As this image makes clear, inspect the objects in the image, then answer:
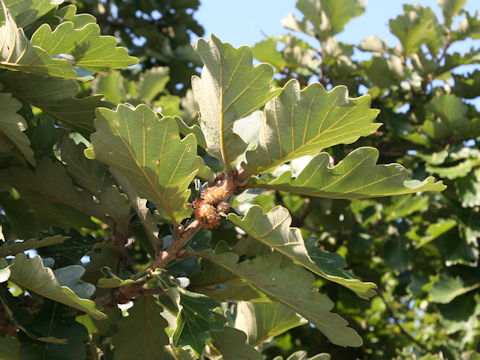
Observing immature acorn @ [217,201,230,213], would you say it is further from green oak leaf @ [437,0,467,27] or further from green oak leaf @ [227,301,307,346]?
green oak leaf @ [437,0,467,27]

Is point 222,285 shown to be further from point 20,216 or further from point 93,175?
point 20,216

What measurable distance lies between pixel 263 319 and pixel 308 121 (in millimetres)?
654

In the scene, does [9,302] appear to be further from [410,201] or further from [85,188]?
[410,201]

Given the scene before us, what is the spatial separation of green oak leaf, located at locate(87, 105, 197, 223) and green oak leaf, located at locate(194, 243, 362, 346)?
180 millimetres

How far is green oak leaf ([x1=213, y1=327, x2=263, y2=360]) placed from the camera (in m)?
1.44

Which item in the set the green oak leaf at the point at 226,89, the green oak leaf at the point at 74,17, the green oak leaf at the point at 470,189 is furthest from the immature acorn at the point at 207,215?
the green oak leaf at the point at 470,189

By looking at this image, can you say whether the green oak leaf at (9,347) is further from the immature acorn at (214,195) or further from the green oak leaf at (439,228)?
the green oak leaf at (439,228)

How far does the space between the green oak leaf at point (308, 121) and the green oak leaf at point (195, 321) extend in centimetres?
30

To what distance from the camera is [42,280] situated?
3.68 feet

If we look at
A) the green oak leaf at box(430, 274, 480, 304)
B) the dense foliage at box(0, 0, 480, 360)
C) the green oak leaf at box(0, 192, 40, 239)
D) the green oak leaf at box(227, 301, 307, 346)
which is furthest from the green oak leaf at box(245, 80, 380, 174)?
the green oak leaf at box(430, 274, 480, 304)

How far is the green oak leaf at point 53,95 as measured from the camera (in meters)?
1.44

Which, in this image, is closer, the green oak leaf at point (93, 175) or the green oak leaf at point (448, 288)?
the green oak leaf at point (93, 175)

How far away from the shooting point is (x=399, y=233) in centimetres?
301

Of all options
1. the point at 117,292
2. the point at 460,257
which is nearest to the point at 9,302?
the point at 117,292
